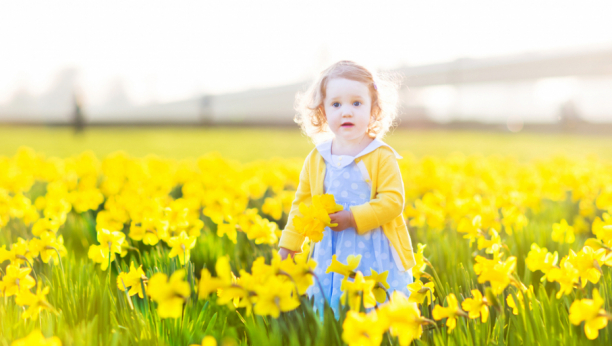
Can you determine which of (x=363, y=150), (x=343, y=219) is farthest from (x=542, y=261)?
(x=363, y=150)

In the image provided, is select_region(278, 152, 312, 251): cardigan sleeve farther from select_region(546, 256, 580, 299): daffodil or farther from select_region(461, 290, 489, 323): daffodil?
select_region(546, 256, 580, 299): daffodil

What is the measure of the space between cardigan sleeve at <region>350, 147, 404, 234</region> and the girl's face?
19 cm

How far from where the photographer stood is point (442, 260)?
8.39 ft

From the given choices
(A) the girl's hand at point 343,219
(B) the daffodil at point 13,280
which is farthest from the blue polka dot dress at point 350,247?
(B) the daffodil at point 13,280

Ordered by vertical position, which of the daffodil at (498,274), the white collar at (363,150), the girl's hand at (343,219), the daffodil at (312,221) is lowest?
the daffodil at (498,274)

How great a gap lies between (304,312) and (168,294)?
596mm

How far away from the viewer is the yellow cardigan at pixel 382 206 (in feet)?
6.23

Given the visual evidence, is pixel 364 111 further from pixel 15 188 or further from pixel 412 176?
pixel 15 188

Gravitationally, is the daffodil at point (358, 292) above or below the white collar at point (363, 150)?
below

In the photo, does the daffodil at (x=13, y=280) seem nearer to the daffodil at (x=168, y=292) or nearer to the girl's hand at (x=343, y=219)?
the daffodil at (x=168, y=292)

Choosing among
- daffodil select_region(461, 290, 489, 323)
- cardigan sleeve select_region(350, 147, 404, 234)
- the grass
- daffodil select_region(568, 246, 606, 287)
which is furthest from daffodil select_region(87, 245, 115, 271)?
the grass

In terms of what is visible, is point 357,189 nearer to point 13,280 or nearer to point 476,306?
point 476,306

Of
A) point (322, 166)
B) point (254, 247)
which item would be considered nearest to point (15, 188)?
point (254, 247)

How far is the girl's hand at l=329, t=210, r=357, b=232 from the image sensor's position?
1.85 meters
